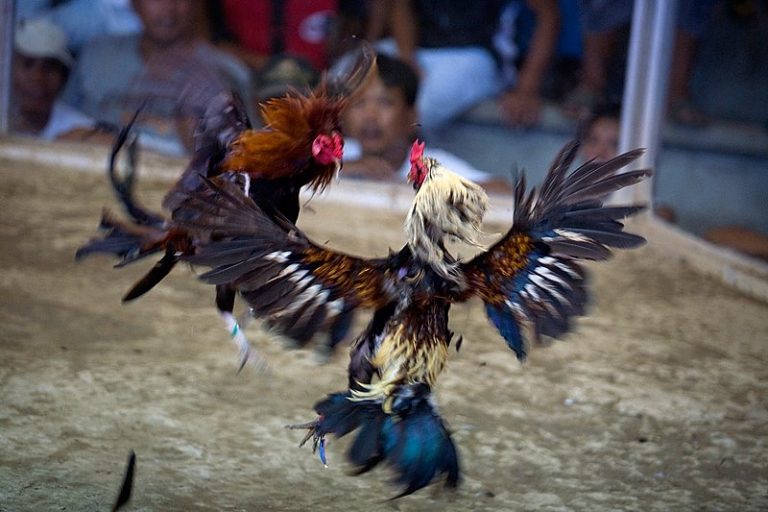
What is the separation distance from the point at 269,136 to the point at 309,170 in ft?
0.46

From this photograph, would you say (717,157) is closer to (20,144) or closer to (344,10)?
(344,10)

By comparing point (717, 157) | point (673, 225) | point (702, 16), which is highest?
point (702, 16)

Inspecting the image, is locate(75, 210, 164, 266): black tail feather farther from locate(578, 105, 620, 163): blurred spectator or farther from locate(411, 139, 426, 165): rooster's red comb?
locate(578, 105, 620, 163): blurred spectator

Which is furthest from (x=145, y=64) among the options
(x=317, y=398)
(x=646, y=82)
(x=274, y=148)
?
(x=274, y=148)

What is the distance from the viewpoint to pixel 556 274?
217 cm

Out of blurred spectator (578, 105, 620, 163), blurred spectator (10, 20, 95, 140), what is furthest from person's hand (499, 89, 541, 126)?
blurred spectator (10, 20, 95, 140)

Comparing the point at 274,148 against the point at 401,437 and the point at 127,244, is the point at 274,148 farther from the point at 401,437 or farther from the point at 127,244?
the point at 401,437

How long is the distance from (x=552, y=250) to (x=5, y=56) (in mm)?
5480

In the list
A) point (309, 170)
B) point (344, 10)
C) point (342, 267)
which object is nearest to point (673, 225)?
point (344, 10)

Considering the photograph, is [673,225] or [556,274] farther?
[673,225]

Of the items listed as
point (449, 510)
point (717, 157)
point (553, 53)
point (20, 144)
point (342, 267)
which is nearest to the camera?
point (342, 267)

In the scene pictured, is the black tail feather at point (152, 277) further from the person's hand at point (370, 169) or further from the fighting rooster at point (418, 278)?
the person's hand at point (370, 169)

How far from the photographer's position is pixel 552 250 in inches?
84.6

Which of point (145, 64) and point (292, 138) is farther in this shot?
point (145, 64)
